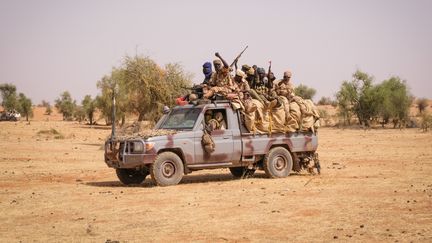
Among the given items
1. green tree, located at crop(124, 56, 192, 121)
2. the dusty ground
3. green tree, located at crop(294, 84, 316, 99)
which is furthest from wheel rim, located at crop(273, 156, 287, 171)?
green tree, located at crop(294, 84, 316, 99)

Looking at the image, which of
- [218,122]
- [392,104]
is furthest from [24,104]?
[218,122]

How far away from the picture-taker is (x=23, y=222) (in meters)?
9.51

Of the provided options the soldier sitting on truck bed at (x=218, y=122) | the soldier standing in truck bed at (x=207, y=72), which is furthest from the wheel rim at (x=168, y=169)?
the soldier standing in truck bed at (x=207, y=72)

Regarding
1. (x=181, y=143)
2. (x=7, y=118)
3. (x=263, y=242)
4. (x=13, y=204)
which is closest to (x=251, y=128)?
(x=181, y=143)

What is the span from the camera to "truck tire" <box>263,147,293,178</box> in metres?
14.9

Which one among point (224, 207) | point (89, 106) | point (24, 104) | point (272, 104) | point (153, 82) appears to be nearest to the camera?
point (224, 207)

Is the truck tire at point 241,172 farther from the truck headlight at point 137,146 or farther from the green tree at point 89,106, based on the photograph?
the green tree at point 89,106

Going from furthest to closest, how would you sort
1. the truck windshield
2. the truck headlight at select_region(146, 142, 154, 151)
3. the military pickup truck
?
the truck windshield < the military pickup truck < the truck headlight at select_region(146, 142, 154, 151)

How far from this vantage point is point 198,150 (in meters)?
13.7

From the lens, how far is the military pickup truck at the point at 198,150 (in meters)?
13.3

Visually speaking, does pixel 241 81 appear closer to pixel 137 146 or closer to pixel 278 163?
pixel 278 163

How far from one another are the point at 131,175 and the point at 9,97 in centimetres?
6700

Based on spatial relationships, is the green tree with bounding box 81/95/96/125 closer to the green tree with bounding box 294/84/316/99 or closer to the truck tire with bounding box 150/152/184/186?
the green tree with bounding box 294/84/316/99

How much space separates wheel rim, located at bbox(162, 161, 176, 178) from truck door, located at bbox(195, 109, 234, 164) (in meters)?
0.58
